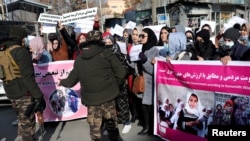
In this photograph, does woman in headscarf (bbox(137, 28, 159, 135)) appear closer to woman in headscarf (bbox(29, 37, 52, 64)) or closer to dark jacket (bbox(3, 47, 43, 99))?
dark jacket (bbox(3, 47, 43, 99))

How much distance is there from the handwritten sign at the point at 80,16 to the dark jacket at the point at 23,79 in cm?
343

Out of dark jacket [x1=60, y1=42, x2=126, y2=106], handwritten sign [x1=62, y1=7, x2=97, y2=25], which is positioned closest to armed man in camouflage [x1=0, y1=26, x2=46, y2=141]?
dark jacket [x1=60, y1=42, x2=126, y2=106]

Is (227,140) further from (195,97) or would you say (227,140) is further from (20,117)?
(20,117)

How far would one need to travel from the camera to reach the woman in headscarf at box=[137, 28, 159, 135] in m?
5.68

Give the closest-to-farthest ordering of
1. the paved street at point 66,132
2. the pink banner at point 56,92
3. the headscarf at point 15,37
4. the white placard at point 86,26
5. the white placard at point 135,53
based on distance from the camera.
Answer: the headscarf at point 15,37, the white placard at point 135,53, the paved street at point 66,132, the pink banner at point 56,92, the white placard at point 86,26

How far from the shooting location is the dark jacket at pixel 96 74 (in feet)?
14.9

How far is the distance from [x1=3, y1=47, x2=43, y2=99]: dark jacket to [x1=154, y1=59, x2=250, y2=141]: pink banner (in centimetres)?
190

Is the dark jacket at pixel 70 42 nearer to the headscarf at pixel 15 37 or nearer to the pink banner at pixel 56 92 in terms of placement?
the pink banner at pixel 56 92

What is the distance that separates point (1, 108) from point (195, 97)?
249 inches

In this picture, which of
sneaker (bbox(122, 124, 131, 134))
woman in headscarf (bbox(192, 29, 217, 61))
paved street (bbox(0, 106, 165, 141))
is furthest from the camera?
sneaker (bbox(122, 124, 131, 134))

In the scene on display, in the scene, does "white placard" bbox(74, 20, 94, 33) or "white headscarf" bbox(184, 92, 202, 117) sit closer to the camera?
"white headscarf" bbox(184, 92, 202, 117)

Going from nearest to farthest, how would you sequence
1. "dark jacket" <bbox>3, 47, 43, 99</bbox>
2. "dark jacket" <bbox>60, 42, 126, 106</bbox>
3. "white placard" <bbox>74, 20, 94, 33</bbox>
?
"dark jacket" <bbox>60, 42, 126, 106</bbox> < "dark jacket" <bbox>3, 47, 43, 99</bbox> < "white placard" <bbox>74, 20, 94, 33</bbox>

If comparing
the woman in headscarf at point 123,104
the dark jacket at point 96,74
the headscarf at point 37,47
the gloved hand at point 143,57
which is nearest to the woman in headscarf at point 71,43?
the headscarf at point 37,47

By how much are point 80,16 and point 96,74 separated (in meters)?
3.83
